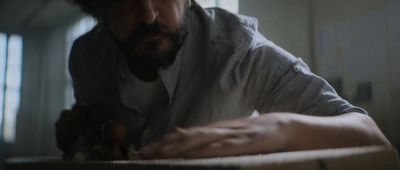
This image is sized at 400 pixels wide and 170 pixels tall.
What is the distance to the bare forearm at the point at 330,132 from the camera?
365 mm

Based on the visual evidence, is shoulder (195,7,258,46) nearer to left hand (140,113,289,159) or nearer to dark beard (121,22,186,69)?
dark beard (121,22,186,69)

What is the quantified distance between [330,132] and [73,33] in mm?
491

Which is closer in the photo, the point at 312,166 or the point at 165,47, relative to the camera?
the point at 312,166

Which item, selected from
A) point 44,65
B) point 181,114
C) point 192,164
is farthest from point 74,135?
point 192,164

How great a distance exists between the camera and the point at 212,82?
0.59m

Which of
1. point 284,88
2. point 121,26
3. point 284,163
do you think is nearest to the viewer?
point 284,163

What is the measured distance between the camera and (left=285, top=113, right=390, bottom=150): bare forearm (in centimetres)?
36

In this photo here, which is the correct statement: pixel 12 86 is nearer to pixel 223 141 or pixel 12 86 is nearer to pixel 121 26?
pixel 121 26

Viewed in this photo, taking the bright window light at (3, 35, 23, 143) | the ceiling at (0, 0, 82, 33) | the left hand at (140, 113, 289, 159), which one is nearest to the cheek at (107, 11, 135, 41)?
the ceiling at (0, 0, 82, 33)

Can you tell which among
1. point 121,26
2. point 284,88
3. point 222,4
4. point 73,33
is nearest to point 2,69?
point 73,33

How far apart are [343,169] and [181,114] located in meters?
0.34

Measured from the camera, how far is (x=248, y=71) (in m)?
0.57

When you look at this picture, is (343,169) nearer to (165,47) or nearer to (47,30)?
(165,47)

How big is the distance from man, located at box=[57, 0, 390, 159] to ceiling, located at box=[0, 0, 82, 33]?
0.28 ft
